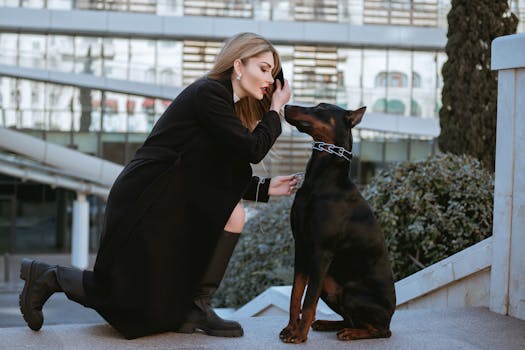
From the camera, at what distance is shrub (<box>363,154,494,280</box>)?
277 inches

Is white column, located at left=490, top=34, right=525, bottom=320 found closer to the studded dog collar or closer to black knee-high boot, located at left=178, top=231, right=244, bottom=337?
the studded dog collar

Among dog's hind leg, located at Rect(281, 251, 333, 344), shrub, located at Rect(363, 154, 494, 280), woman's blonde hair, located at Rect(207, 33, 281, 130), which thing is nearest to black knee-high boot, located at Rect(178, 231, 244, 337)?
dog's hind leg, located at Rect(281, 251, 333, 344)

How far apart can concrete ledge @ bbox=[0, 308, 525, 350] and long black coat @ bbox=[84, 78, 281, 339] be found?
133 mm

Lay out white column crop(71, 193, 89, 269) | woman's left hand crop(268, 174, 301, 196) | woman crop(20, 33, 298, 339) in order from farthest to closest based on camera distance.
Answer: white column crop(71, 193, 89, 269), woman's left hand crop(268, 174, 301, 196), woman crop(20, 33, 298, 339)

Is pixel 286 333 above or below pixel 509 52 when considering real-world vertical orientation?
below

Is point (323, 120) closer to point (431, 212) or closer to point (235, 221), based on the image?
point (235, 221)

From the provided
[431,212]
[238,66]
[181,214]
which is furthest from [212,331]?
[431,212]

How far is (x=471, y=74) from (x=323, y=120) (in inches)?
308

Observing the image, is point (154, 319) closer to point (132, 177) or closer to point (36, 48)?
point (132, 177)

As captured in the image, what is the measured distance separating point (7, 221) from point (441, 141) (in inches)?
747

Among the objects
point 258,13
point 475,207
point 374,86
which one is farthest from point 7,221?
point 475,207

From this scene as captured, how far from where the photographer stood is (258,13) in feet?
83.2

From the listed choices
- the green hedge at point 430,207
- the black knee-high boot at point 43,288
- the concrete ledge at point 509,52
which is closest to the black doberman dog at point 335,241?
the black knee-high boot at point 43,288

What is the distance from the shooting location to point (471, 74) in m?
11.0
